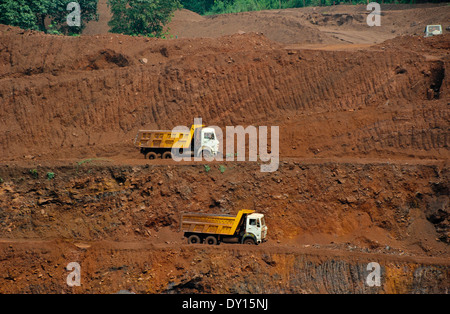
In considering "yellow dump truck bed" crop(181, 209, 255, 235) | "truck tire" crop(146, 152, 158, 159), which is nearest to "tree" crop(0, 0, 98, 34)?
"truck tire" crop(146, 152, 158, 159)

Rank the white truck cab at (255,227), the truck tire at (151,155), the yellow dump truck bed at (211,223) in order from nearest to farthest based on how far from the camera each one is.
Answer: the yellow dump truck bed at (211,223) < the white truck cab at (255,227) < the truck tire at (151,155)

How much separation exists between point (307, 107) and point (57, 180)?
11941 mm

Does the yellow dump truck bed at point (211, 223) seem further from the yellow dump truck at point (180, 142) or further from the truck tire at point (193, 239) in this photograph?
the yellow dump truck at point (180, 142)

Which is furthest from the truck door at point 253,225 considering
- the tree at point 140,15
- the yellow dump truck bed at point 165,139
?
the tree at point 140,15

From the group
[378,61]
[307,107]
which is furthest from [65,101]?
[378,61]

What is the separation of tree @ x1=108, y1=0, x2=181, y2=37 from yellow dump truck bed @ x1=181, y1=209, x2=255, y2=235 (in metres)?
22.7

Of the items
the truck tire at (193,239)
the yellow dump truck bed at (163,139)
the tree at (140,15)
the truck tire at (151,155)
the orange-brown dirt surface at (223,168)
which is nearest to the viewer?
the orange-brown dirt surface at (223,168)

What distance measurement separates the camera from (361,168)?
77.3 feet

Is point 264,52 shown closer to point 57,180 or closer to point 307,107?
point 307,107

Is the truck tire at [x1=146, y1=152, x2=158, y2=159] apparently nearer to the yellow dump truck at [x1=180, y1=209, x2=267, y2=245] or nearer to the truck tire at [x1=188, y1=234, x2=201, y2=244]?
the yellow dump truck at [x1=180, y1=209, x2=267, y2=245]

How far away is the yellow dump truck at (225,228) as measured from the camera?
2108cm

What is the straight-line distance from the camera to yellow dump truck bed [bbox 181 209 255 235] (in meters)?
21.0

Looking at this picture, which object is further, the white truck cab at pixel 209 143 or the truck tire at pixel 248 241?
the white truck cab at pixel 209 143

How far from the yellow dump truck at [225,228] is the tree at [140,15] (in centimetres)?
2287
